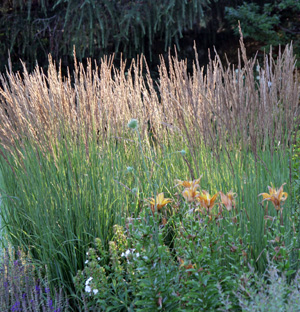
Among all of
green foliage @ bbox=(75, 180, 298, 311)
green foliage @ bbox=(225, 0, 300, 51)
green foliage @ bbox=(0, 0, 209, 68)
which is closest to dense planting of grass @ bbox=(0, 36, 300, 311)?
green foliage @ bbox=(75, 180, 298, 311)

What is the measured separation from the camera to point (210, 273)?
1.80 m

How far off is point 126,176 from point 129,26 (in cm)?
481

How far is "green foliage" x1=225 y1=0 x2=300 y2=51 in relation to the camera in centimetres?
738

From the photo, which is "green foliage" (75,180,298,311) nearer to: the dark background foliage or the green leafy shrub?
the dark background foliage

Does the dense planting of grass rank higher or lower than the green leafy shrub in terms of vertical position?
lower

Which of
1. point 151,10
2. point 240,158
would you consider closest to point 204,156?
point 240,158

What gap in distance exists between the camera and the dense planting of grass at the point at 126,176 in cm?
206

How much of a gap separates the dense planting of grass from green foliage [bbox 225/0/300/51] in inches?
194

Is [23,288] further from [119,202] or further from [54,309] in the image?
[119,202]

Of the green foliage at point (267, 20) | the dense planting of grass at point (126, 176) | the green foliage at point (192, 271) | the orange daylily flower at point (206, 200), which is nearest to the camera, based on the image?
the green foliage at point (192, 271)

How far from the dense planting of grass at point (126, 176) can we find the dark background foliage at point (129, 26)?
3825mm

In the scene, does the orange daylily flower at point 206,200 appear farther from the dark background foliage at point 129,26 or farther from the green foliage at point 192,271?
the dark background foliage at point 129,26

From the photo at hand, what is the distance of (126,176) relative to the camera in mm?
2918

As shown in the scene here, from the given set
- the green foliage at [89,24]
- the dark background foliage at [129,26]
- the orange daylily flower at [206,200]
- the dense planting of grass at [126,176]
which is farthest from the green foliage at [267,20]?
the orange daylily flower at [206,200]
